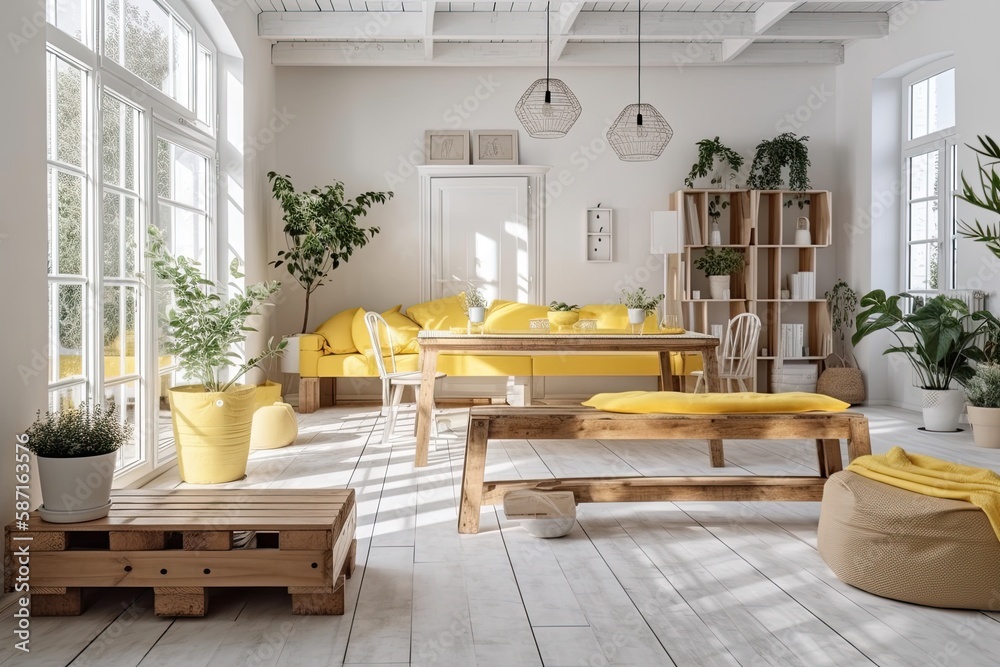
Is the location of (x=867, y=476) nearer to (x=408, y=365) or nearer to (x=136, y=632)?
(x=136, y=632)

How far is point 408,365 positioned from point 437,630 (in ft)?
15.2

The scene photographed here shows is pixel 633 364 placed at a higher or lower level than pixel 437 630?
higher

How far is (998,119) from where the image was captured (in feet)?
18.0

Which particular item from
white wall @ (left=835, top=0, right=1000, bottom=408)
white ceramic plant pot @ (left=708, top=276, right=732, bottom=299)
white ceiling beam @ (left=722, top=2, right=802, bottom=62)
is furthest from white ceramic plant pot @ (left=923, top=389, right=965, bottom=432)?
white ceiling beam @ (left=722, top=2, right=802, bottom=62)

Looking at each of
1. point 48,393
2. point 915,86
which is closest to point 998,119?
point 915,86

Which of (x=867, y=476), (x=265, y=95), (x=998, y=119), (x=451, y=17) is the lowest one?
(x=867, y=476)

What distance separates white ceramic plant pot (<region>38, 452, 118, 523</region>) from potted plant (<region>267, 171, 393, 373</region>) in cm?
437

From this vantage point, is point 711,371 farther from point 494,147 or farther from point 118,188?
point 494,147

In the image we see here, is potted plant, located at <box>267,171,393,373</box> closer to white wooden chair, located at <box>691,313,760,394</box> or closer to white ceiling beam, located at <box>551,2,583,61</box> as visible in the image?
white ceiling beam, located at <box>551,2,583,61</box>

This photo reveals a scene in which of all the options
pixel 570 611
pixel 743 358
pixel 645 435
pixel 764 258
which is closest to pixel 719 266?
pixel 764 258

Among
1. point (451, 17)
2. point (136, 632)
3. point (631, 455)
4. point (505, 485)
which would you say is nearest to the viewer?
point (136, 632)

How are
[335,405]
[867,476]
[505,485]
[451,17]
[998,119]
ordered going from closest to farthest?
[867,476] < [505,485] < [998,119] < [451,17] < [335,405]

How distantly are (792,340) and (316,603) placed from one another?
609cm

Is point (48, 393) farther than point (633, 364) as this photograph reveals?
No
